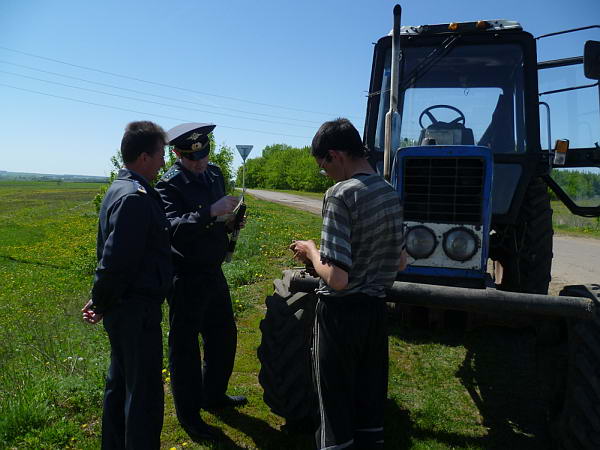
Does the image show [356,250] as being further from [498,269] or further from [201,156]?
[498,269]

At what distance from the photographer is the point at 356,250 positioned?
219cm

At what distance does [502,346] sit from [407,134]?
7.88ft

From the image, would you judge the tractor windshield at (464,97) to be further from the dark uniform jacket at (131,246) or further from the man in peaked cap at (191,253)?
the dark uniform jacket at (131,246)

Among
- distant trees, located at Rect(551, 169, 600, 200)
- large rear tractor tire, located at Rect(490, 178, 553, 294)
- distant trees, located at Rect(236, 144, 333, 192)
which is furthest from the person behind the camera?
distant trees, located at Rect(236, 144, 333, 192)

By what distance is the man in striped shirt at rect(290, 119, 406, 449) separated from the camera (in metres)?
2.12

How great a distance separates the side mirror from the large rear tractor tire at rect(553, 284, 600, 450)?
148 cm

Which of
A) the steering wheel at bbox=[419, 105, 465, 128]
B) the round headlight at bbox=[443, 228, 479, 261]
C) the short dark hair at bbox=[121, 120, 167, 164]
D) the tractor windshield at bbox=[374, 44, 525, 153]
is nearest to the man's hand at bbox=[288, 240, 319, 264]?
the short dark hair at bbox=[121, 120, 167, 164]

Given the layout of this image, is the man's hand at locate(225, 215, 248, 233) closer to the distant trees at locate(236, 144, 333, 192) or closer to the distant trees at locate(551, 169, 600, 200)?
the distant trees at locate(551, 169, 600, 200)

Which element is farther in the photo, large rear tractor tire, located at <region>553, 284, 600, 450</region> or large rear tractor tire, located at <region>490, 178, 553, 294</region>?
large rear tractor tire, located at <region>490, 178, 553, 294</region>

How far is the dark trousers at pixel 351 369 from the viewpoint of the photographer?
223 centimetres

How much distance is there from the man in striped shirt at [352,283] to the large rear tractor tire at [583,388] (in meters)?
1.05

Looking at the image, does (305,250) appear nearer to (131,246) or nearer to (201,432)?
(131,246)

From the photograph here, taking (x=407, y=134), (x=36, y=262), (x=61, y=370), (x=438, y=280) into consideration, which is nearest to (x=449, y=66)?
(x=407, y=134)

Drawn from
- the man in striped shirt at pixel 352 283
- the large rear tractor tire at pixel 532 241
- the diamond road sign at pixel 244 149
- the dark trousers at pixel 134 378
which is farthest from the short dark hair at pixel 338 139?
the diamond road sign at pixel 244 149
